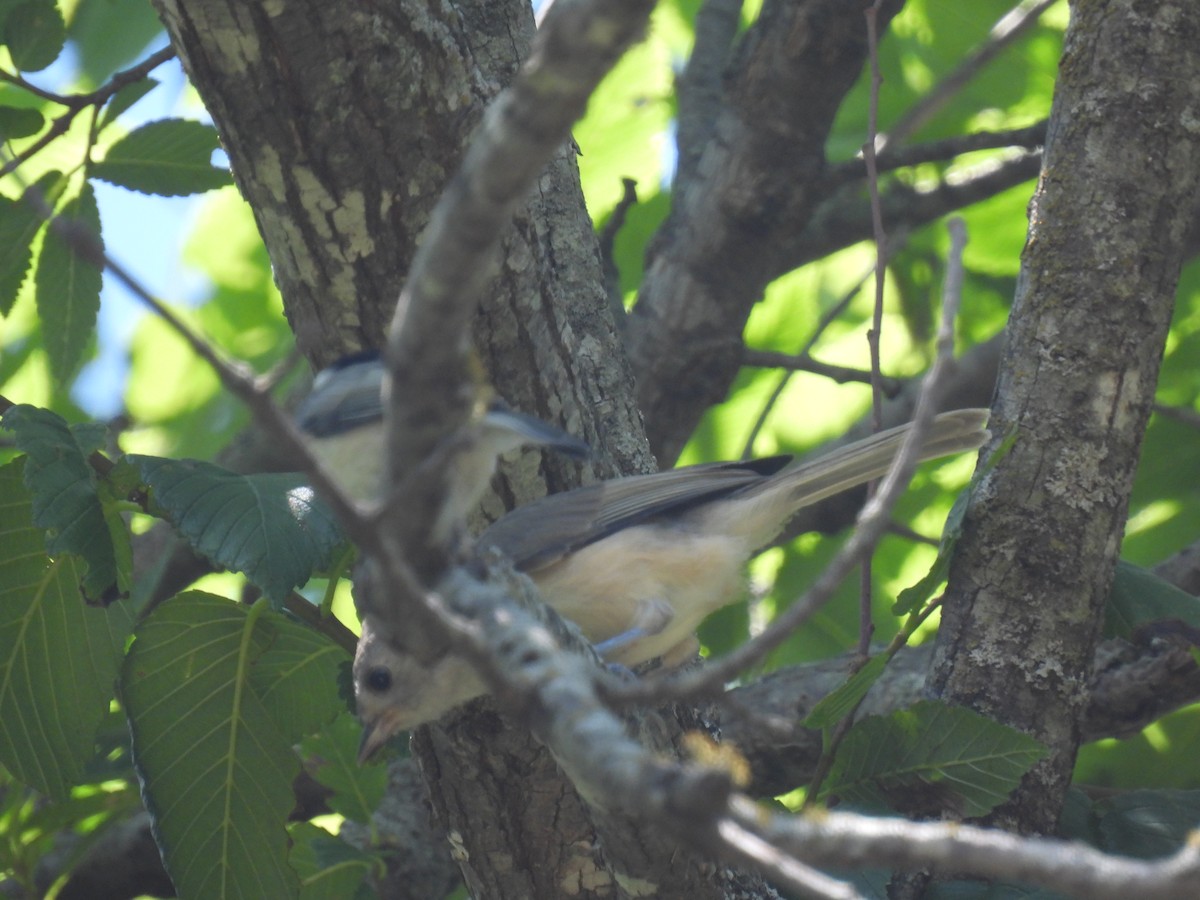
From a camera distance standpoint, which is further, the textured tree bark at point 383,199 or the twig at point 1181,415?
the twig at point 1181,415

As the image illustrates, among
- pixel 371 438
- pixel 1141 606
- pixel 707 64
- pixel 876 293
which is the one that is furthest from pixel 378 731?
pixel 707 64

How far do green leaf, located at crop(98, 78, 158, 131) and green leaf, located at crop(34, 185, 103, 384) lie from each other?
23 cm

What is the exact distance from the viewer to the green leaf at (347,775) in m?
4.36

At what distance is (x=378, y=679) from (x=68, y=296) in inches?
72.5

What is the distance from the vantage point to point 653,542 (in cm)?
359

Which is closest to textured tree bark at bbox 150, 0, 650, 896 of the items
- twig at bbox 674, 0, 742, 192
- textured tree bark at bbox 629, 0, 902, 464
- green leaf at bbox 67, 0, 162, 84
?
textured tree bark at bbox 629, 0, 902, 464

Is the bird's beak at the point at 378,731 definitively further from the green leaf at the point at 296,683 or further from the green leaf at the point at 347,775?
the green leaf at the point at 347,775

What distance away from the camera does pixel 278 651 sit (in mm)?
3557

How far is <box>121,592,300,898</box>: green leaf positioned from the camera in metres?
3.34

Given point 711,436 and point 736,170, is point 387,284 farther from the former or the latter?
point 711,436

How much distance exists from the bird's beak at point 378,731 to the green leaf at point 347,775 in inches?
42.3

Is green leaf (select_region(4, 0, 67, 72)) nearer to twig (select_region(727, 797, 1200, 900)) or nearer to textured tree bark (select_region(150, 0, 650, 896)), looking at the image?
textured tree bark (select_region(150, 0, 650, 896))

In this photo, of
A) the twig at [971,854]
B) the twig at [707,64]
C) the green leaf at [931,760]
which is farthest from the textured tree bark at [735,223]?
the twig at [971,854]

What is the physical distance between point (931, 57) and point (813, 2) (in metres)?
1.06
